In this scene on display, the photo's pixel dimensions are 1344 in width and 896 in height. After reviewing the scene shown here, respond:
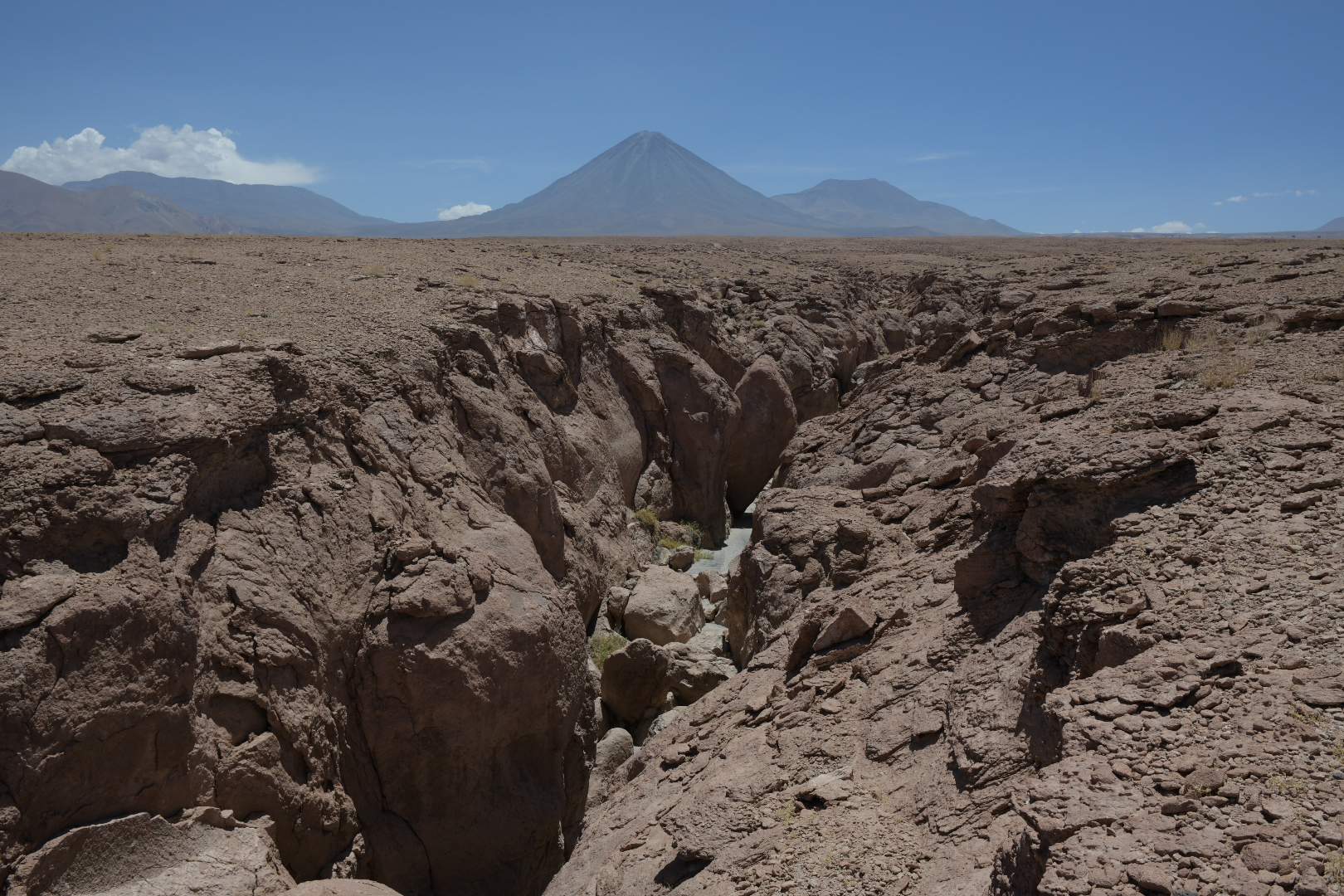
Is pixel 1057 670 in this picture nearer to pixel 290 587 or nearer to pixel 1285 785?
pixel 1285 785

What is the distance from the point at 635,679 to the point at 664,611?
2028 millimetres

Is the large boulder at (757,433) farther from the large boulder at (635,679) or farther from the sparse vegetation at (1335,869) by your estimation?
the sparse vegetation at (1335,869)

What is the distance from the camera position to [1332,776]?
9.90 feet

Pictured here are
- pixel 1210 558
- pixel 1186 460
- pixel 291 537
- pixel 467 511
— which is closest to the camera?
pixel 1210 558

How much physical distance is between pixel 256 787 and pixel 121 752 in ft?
3.64

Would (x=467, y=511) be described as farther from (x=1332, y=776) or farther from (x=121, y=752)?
(x=1332, y=776)

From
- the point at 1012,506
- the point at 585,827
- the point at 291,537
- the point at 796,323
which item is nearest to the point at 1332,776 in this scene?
the point at 1012,506

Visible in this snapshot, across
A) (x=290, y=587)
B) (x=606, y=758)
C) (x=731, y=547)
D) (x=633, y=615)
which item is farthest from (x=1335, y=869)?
(x=731, y=547)

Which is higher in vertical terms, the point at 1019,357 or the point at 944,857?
the point at 1019,357

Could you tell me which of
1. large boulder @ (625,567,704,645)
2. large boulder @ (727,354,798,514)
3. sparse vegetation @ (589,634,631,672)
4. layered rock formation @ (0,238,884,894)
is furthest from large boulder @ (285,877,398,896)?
large boulder @ (727,354,798,514)

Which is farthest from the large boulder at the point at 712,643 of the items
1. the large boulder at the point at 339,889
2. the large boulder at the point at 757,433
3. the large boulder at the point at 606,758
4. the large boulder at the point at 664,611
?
the large boulder at the point at 757,433

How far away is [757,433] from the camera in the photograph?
64.0 feet

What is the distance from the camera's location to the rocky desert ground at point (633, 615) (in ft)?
12.9

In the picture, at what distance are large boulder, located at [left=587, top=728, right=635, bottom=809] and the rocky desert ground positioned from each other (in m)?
0.07
